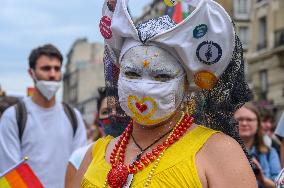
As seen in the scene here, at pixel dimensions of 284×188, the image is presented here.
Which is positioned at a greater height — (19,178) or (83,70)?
(19,178)

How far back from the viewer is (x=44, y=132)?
6.06 m

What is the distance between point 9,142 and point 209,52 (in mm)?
3166

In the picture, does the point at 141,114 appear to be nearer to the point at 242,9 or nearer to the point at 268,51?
the point at 268,51

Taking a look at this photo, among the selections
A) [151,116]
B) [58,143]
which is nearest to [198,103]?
[151,116]

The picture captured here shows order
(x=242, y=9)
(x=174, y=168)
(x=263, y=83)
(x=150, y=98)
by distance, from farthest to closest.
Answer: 1. (x=242, y=9)
2. (x=263, y=83)
3. (x=150, y=98)
4. (x=174, y=168)

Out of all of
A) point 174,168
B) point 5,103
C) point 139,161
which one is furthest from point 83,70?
point 174,168

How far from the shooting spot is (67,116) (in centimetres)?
631

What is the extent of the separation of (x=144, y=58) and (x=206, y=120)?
1.58 ft

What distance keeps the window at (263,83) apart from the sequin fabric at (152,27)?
30.3 metres

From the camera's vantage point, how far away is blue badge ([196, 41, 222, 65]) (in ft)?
10.3

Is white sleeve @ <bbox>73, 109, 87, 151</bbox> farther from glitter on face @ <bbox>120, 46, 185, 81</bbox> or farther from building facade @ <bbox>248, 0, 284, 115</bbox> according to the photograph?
building facade @ <bbox>248, 0, 284, 115</bbox>

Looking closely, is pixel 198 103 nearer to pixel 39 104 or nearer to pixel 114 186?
pixel 114 186

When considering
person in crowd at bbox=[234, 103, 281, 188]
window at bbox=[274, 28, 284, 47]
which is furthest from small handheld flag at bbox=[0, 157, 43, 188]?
window at bbox=[274, 28, 284, 47]

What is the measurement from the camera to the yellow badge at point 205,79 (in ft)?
10.5
